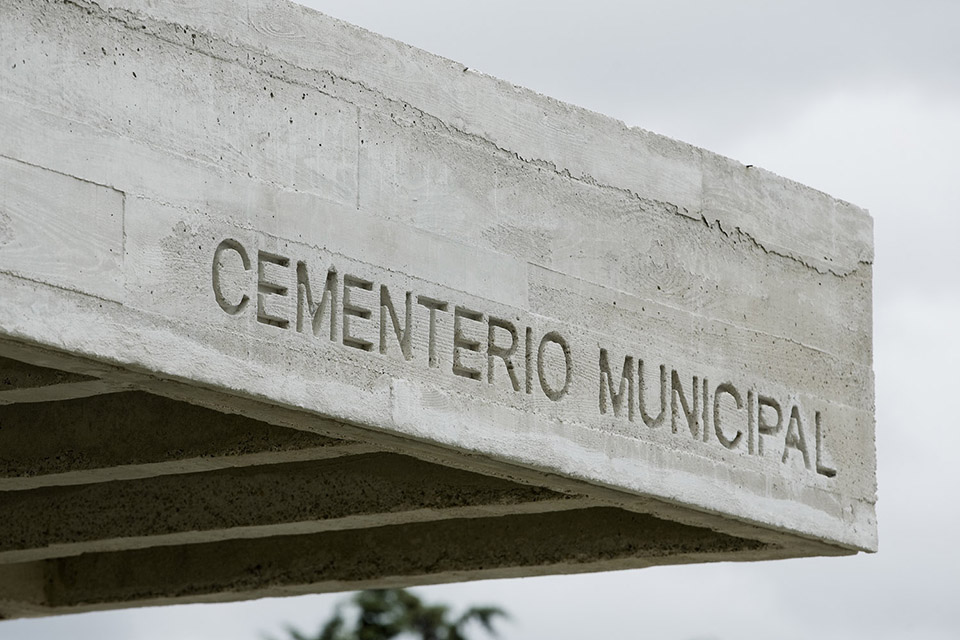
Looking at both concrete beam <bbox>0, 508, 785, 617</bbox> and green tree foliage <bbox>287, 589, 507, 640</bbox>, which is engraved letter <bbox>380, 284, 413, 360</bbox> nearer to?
concrete beam <bbox>0, 508, 785, 617</bbox>

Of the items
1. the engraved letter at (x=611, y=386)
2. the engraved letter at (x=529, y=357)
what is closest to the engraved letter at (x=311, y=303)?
the engraved letter at (x=529, y=357)

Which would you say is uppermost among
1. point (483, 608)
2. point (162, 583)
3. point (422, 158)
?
point (483, 608)

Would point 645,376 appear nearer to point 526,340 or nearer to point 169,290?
point 526,340

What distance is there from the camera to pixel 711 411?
1054cm

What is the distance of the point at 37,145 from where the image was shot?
8.31 meters

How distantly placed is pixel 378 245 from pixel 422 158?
502mm

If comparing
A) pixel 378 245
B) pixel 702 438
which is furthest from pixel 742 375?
pixel 378 245

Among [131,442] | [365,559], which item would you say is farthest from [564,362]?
[365,559]

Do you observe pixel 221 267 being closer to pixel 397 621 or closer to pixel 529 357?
pixel 529 357

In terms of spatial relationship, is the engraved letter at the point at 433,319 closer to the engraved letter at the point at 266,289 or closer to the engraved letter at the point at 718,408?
the engraved letter at the point at 266,289

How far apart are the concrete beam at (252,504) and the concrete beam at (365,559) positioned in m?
0.54

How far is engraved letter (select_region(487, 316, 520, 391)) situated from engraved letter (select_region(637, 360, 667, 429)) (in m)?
0.74

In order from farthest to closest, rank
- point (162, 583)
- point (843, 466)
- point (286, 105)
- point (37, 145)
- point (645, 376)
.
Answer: point (162, 583) → point (843, 466) → point (645, 376) → point (286, 105) → point (37, 145)

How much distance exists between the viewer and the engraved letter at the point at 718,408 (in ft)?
34.6
